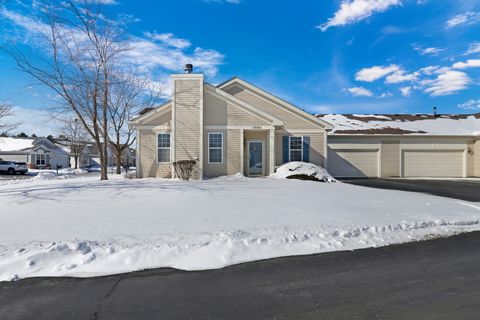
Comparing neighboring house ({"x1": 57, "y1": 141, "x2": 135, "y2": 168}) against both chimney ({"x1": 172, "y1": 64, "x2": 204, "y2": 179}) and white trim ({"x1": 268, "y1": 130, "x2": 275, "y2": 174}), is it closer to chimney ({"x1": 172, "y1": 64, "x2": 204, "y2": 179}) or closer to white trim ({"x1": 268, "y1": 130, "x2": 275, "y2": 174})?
chimney ({"x1": 172, "y1": 64, "x2": 204, "y2": 179})

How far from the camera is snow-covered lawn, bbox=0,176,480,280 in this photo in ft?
16.8

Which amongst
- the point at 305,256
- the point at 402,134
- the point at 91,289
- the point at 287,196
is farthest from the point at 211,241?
the point at 402,134

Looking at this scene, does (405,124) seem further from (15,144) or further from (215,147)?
(15,144)

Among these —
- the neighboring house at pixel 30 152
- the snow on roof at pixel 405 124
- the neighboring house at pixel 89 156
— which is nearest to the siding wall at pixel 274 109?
the snow on roof at pixel 405 124

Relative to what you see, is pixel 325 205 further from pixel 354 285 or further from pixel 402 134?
pixel 402 134

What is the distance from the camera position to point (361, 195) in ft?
35.9

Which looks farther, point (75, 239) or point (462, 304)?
point (75, 239)

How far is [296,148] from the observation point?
59.5 ft

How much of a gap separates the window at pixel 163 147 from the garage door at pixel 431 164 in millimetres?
18171

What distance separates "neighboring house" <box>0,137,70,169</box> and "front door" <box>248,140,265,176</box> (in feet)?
139

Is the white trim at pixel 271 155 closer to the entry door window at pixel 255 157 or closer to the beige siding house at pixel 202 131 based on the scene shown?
the beige siding house at pixel 202 131

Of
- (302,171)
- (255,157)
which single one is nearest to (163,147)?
(255,157)

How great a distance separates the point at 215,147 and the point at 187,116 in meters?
2.21

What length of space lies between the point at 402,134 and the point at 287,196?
57.7 ft
